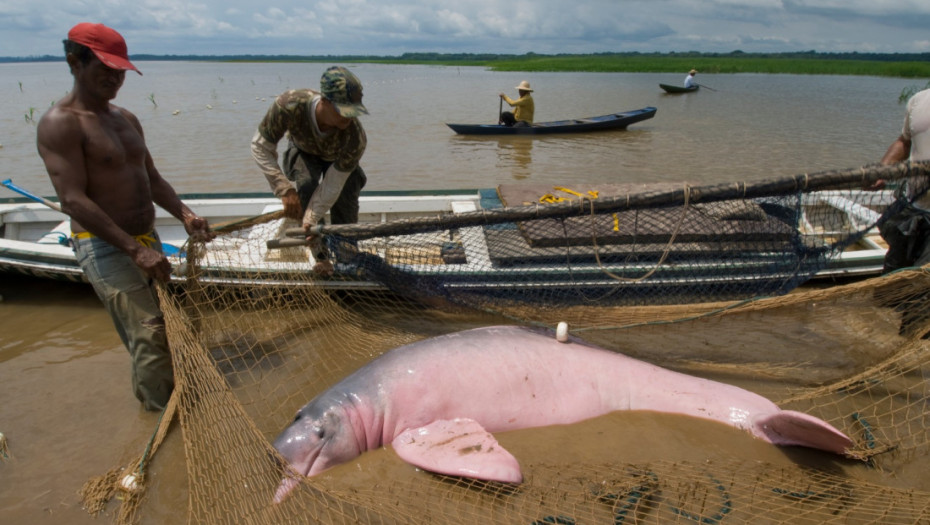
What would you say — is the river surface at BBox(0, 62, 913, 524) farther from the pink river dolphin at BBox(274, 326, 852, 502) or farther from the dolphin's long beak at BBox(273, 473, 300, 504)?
the dolphin's long beak at BBox(273, 473, 300, 504)

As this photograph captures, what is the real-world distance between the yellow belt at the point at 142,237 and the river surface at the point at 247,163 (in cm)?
126

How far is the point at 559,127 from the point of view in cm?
1587

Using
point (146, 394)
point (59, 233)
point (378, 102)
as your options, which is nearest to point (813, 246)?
point (146, 394)

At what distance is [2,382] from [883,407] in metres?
6.76

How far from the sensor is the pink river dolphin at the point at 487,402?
3225mm

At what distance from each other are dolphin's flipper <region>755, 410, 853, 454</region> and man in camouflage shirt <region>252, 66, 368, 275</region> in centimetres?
329

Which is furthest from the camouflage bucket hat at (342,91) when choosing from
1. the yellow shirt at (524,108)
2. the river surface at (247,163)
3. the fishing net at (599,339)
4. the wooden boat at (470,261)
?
the yellow shirt at (524,108)

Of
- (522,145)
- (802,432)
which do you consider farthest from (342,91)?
(522,145)

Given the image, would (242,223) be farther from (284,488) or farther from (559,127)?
(559,127)

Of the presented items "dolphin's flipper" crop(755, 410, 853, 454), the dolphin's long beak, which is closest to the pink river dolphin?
"dolphin's flipper" crop(755, 410, 853, 454)

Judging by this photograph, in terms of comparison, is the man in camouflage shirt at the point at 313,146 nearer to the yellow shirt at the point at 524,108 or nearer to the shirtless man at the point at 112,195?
the shirtless man at the point at 112,195

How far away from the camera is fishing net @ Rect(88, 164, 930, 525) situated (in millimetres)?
2873

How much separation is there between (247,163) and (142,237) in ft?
30.4

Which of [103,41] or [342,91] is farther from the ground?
[103,41]
